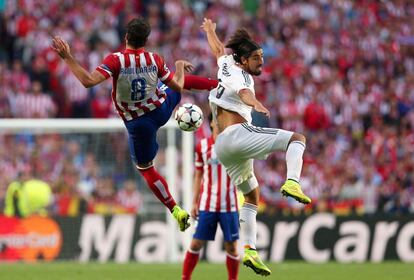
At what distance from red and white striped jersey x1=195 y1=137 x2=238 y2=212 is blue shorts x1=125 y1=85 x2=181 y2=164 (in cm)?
178

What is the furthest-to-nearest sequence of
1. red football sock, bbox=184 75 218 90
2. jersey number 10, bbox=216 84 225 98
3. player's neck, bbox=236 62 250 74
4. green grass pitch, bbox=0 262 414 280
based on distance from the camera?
1. green grass pitch, bbox=0 262 414 280
2. red football sock, bbox=184 75 218 90
3. player's neck, bbox=236 62 250 74
4. jersey number 10, bbox=216 84 225 98

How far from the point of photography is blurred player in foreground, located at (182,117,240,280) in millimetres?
14867

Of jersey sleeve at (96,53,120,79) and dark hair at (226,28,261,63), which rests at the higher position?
dark hair at (226,28,261,63)

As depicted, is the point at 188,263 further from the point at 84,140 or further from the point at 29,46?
the point at 29,46

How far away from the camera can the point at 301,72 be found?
1043 inches

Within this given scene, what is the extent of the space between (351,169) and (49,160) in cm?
603

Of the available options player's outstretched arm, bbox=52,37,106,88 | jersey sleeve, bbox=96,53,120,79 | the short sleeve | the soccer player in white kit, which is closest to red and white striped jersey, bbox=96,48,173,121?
jersey sleeve, bbox=96,53,120,79

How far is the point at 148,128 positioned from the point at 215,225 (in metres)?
2.36

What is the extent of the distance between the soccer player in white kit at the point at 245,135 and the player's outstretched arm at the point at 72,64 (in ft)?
4.51

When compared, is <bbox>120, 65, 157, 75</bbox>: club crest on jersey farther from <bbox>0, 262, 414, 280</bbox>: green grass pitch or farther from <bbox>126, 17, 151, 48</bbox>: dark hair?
<bbox>0, 262, 414, 280</bbox>: green grass pitch

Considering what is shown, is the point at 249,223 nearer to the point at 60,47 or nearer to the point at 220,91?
the point at 220,91

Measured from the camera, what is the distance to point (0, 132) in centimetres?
2166

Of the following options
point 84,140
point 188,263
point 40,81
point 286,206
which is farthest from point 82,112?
point 188,263

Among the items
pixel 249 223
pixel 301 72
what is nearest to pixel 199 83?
pixel 249 223
